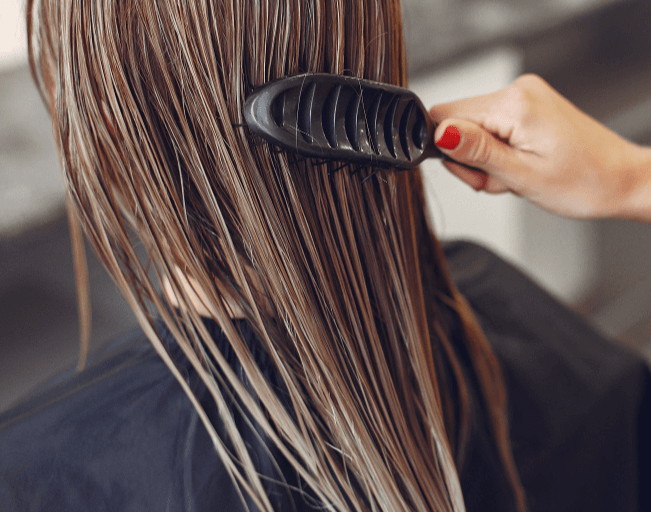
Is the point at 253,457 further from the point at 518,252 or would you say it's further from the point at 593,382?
the point at 518,252

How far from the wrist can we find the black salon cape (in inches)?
9.7

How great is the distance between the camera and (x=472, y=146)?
546 millimetres

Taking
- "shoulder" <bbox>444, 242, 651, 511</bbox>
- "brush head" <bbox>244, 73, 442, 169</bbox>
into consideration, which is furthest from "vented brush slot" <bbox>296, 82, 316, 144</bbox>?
"shoulder" <bbox>444, 242, 651, 511</bbox>

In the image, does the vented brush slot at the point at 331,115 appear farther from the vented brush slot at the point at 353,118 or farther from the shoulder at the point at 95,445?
the shoulder at the point at 95,445

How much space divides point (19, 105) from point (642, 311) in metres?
1.88

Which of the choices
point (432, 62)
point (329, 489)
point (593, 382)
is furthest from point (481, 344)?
point (432, 62)

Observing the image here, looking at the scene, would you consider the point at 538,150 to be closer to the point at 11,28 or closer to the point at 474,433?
the point at 474,433

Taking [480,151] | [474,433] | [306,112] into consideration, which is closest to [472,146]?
[480,151]

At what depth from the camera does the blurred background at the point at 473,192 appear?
2.05 feet

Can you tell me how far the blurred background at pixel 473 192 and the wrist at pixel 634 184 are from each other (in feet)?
1.37

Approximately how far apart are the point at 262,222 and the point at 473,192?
35.9 inches

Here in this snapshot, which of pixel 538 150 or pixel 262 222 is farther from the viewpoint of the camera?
pixel 538 150

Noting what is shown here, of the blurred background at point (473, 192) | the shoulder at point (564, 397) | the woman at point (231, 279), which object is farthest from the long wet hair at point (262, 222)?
the shoulder at point (564, 397)

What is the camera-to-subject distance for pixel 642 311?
1.68m
